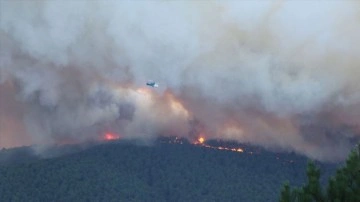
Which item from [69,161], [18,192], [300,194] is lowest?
[300,194]

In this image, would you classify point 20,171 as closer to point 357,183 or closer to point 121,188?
point 121,188

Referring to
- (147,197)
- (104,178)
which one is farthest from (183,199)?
(104,178)

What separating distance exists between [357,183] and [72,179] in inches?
2858

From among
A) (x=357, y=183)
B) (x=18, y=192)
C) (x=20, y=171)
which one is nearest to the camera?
(x=357, y=183)

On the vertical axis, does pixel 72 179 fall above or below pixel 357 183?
above

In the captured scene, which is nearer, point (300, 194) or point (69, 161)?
point (300, 194)

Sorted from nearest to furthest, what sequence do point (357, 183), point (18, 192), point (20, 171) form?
point (357, 183), point (18, 192), point (20, 171)

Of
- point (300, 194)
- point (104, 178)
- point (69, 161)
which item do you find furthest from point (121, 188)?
point (300, 194)

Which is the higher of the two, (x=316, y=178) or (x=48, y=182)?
(x=48, y=182)

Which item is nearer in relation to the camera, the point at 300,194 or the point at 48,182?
the point at 300,194

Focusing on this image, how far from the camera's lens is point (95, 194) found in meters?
92.2

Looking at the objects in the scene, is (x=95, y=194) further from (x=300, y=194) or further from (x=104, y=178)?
(x=300, y=194)

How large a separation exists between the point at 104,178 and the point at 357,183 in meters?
73.5

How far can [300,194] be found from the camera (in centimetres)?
2786
